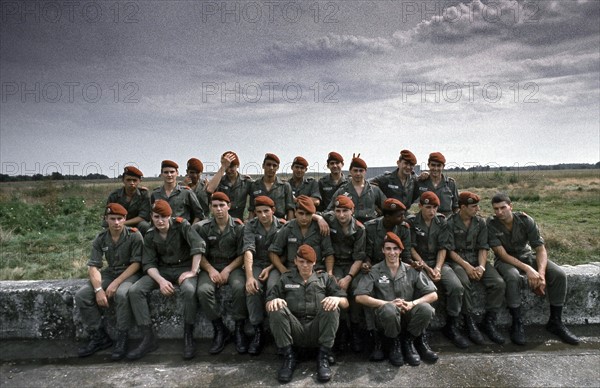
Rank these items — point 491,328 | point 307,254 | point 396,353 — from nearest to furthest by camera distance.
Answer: point 396,353
point 307,254
point 491,328

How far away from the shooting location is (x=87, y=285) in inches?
174

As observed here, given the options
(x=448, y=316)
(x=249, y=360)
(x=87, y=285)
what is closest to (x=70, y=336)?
(x=87, y=285)

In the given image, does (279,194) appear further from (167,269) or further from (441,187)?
(441,187)

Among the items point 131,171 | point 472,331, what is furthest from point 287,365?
point 131,171

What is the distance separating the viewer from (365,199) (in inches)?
221

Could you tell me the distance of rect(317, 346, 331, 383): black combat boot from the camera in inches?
139

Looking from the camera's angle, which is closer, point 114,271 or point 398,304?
point 398,304

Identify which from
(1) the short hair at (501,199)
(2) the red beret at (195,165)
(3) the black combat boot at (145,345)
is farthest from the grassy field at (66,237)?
(1) the short hair at (501,199)

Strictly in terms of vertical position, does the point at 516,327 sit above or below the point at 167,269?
below

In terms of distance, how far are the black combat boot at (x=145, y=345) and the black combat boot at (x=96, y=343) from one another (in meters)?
0.41

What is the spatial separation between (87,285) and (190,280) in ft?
3.73

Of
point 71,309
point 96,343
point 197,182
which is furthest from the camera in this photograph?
point 197,182

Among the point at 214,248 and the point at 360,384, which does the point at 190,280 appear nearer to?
the point at 214,248

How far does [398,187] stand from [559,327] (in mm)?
2628
